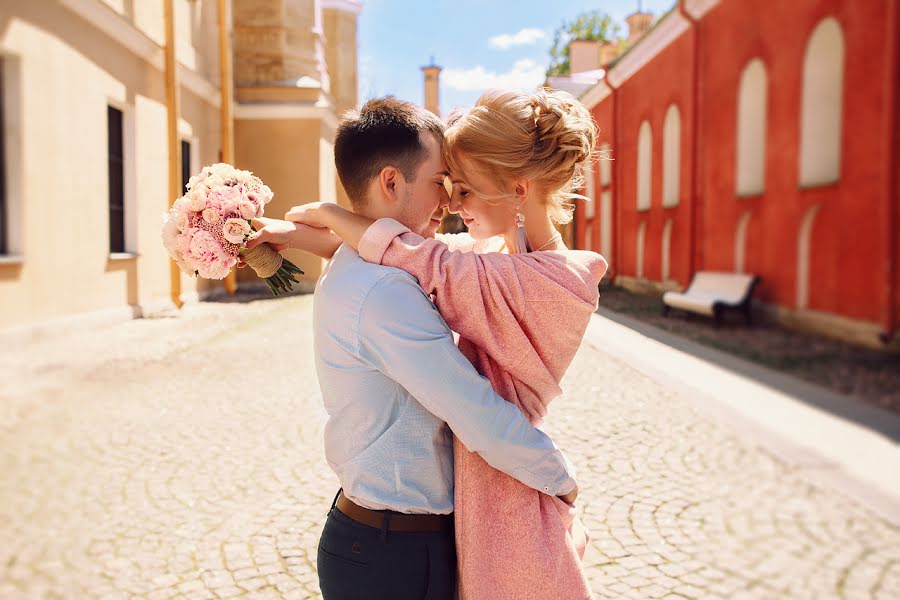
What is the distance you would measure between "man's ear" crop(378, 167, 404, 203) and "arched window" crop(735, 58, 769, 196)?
11004 mm

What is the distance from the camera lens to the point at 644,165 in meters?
16.9

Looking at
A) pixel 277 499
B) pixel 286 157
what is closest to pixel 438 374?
pixel 277 499

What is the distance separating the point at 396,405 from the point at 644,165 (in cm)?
1652

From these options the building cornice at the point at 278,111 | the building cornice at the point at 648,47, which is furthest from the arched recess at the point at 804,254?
the building cornice at the point at 278,111

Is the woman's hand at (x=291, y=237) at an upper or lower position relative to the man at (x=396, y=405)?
upper

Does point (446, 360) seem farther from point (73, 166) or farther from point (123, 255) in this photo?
point (123, 255)

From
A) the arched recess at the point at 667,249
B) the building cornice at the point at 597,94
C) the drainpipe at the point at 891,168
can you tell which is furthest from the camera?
the building cornice at the point at 597,94

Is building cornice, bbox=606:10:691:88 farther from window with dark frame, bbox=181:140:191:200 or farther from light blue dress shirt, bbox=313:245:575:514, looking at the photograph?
light blue dress shirt, bbox=313:245:575:514

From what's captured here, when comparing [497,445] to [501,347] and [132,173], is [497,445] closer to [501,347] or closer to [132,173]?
[501,347]

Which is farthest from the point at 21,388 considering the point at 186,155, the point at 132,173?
the point at 186,155

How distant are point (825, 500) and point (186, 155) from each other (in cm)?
1356

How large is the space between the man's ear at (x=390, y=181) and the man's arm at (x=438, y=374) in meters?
0.24

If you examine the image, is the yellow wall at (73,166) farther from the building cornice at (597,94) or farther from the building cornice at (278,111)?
the building cornice at (597,94)

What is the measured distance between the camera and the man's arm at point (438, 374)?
1.35 metres
